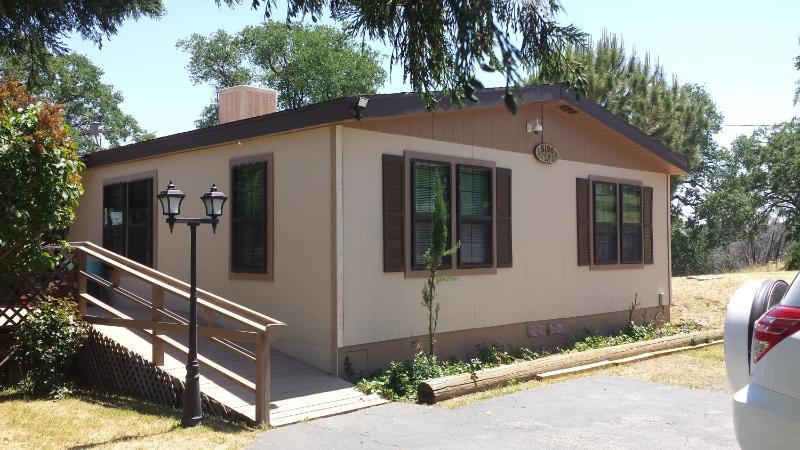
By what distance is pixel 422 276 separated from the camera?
8773mm

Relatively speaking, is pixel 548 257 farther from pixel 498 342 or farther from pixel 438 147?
pixel 438 147

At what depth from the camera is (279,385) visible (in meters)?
7.41

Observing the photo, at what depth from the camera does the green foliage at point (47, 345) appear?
761 centimetres

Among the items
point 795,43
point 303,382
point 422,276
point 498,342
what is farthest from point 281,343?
point 795,43

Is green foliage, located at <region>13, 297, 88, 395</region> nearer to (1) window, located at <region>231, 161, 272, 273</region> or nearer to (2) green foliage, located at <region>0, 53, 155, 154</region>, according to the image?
(1) window, located at <region>231, 161, 272, 273</region>

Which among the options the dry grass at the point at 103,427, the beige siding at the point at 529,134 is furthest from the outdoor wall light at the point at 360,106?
the dry grass at the point at 103,427

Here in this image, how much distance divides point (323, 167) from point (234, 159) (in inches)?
67.2

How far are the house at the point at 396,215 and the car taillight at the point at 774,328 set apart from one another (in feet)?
17.2

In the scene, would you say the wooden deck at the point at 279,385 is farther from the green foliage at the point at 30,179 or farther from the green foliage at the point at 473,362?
the green foliage at the point at 30,179

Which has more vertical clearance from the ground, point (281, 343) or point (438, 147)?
point (438, 147)

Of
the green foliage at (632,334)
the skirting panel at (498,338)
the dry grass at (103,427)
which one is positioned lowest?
the dry grass at (103,427)

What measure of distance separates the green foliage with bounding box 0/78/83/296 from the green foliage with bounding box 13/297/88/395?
0.54 metres

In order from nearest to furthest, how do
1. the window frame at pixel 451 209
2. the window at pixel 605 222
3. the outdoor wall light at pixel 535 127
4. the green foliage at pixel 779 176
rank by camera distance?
1. the window frame at pixel 451 209
2. the outdoor wall light at pixel 535 127
3. the window at pixel 605 222
4. the green foliage at pixel 779 176

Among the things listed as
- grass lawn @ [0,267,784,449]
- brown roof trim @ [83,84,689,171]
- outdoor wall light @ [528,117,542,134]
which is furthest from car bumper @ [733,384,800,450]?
outdoor wall light @ [528,117,542,134]
